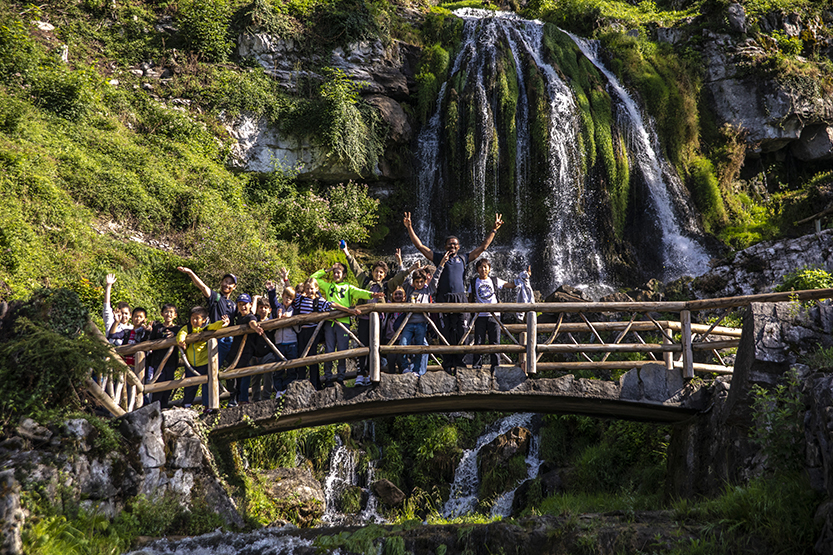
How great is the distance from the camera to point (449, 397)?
25.4 feet

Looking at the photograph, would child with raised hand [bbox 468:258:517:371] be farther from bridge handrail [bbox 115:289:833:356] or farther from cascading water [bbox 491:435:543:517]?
cascading water [bbox 491:435:543:517]

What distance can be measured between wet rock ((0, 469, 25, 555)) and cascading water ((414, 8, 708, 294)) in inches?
457

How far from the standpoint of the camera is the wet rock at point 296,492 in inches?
376

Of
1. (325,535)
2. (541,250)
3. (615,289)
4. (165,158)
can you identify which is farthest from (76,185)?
(615,289)

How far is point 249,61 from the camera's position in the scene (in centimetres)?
1709

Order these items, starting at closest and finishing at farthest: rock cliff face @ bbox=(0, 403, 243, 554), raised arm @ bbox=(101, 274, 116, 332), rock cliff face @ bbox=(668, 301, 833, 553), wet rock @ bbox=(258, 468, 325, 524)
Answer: rock cliff face @ bbox=(0, 403, 243, 554), rock cliff face @ bbox=(668, 301, 833, 553), raised arm @ bbox=(101, 274, 116, 332), wet rock @ bbox=(258, 468, 325, 524)

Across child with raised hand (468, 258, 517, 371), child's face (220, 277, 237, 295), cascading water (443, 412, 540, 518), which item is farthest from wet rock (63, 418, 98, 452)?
cascading water (443, 412, 540, 518)

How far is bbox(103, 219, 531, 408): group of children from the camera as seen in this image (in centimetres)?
777

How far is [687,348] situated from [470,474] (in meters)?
4.98

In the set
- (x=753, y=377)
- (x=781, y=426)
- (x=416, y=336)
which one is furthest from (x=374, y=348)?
(x=781, y=426)

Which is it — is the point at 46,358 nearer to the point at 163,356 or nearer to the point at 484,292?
the point at 163,356

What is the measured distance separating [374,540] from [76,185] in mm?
9771

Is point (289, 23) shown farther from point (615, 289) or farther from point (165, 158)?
point (615, 289)

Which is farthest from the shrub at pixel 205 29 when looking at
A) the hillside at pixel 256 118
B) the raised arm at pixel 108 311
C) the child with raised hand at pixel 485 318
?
the child with raised hand at pixel 485 318
